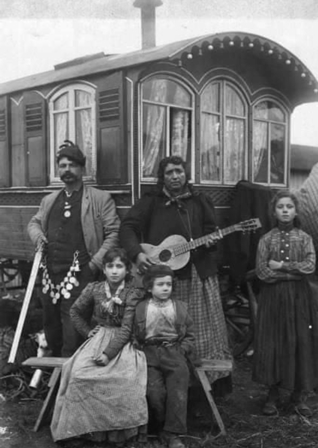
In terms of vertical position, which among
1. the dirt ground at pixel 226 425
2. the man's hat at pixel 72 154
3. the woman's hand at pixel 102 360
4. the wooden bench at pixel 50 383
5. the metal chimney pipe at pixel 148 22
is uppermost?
the metal chimney pipe at pixel 148 22

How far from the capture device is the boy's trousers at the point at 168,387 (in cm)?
420

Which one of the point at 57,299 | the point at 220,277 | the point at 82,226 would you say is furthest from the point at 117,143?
the point at 220,277

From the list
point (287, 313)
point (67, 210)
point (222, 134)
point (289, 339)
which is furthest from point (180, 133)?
point (289, 339)

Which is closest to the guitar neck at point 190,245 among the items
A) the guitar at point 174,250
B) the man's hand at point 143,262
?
the guitar at point 174,250

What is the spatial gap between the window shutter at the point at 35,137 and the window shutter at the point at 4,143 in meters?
0.40

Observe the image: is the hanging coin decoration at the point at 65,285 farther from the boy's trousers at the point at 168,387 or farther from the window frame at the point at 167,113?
the boy's trousers at the point at 168,387

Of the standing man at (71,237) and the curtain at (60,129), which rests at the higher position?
the curtain at (60,129)

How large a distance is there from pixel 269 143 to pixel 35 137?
2.96 m

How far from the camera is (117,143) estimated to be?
593cm

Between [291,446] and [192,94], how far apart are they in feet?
12.4

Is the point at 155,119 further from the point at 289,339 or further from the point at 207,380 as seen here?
the point at 207,380

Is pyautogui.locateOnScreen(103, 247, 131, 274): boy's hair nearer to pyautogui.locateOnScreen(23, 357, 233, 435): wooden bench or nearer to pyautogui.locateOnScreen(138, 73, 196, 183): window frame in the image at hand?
pyautogui.locateOnScreen(23, 357, 233, 435): wooden bench

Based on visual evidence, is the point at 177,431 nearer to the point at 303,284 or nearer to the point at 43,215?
the point at 303,284

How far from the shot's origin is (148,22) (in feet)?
30.9
